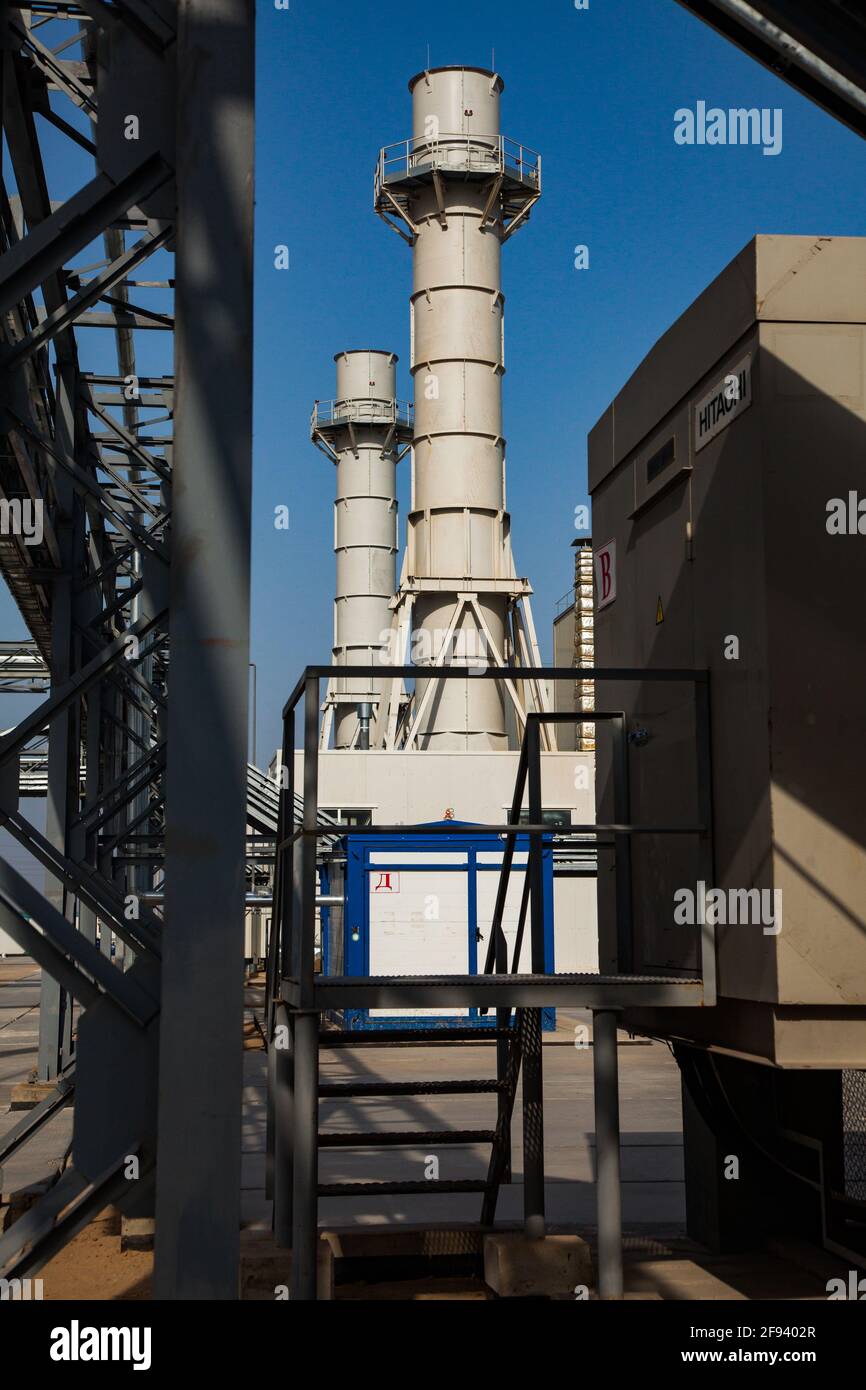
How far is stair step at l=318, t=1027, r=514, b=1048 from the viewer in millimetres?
6988

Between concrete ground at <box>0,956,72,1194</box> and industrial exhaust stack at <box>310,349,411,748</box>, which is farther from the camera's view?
industrial exhaust stack at <box>310,349,411,748</box>

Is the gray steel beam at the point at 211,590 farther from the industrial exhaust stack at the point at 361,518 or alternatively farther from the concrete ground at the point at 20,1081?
the industrial exhaust stack at the point at 361,518

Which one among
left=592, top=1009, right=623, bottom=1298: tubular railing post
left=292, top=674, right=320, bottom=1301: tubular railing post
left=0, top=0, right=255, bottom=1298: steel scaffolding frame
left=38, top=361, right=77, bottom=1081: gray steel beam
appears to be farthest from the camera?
left=38, top=361, right=77, bottom=1081: gray steel beam

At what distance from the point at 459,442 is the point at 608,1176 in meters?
27.6

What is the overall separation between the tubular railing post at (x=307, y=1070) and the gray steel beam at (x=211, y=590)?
1649mm

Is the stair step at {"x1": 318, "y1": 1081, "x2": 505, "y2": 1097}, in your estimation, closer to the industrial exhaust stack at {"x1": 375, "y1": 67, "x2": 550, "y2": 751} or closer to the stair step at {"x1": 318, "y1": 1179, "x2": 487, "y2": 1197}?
the stair step at {"x1": 318, "y1": 1179, "x2": 487, "y2": 1197}

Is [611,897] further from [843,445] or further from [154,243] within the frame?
[154,243]

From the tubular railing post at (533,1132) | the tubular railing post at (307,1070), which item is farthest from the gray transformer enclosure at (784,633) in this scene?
the tubular railing post at (307,1070)

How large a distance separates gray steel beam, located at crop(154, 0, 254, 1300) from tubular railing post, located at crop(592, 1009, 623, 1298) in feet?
8.12

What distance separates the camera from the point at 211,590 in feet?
14.7

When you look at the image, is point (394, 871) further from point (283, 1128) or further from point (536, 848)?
point (536, 848)

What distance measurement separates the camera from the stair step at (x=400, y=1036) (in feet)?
22.9

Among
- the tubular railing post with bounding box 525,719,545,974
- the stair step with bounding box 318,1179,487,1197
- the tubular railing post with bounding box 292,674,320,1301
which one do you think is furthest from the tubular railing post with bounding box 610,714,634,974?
the tubular railing post with bounding box 292,674,320,1301
